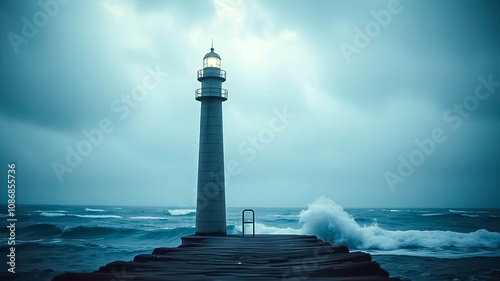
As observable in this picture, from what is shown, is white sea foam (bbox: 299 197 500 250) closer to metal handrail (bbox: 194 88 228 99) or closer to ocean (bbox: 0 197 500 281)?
ocean (bbox: 0 197 500 281)

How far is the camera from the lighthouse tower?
15469 millimetres

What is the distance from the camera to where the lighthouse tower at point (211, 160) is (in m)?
15.5

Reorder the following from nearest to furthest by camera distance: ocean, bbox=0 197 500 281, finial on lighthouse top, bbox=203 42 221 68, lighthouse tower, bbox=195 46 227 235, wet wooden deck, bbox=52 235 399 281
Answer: wet wooden deck, bbox=52 235 399 281
lighthouse tower, bbox=195 46 227 235
finial on lighthouse top, bbox=203 42 221 68
ocean, bbox=0 197 500 281

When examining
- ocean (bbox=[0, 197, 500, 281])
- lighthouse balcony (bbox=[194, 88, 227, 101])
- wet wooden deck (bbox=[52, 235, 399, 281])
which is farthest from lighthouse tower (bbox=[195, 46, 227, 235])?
ocean (bbox=[0, 197, 500, 281])

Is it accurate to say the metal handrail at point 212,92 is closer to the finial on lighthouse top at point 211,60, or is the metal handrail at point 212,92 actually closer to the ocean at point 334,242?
the finial on lighthouse top at point 211,60

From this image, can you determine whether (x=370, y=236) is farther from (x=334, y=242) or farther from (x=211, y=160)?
(x=211, y=160)

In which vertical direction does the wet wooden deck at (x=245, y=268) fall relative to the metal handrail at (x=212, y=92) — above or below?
below

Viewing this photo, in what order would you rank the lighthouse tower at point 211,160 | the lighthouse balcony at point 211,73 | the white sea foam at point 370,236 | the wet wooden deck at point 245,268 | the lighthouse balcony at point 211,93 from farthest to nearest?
the white sea foam at point 370,236 < the lighthouse balcony at point 211,73 < the lighthouse balcony at point 211,93 < the lighthouse tower at point 211,160 < the wet wooden deck at point 245,268

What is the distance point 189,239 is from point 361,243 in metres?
19.6

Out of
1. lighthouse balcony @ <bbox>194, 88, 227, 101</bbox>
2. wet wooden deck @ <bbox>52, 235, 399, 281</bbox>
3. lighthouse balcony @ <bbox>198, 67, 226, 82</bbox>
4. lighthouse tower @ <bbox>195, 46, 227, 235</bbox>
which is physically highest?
lighthouse balcony @ <bbox>198, 67, 226, 82</bbox>

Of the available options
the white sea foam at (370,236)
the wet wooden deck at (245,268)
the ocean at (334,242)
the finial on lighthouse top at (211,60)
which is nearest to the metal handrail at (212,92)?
the finial on lighthouse top at (211,60)

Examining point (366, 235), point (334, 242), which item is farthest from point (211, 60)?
point (366, 235)

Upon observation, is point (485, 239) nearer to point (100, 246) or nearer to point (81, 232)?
point (100, 246)

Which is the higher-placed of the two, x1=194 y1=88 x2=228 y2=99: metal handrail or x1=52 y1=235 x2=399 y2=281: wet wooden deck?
x1=194 y1=88 x2=228 y2=99: metal handrail
